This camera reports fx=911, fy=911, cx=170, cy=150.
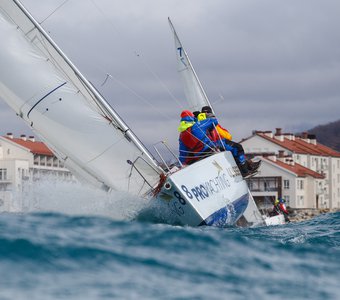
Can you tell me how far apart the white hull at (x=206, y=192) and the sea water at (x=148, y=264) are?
3.35 metres

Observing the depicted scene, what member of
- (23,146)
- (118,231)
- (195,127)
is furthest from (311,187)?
(118,231)

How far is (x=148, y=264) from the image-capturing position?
770cm

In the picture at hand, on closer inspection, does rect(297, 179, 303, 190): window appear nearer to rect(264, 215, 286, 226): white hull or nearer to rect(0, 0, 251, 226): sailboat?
rect(264, 215, 286, 226): white hull

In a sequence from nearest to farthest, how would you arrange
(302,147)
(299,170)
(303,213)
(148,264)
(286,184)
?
(148,264)
(303,213)
(286,184)
(299,170)
(302,147)

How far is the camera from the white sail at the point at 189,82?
2347 centimetres

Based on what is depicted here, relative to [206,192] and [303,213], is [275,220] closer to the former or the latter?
[206,192]

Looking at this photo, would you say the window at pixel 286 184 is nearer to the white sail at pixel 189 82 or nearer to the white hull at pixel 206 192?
the white sail at pixel 189 82

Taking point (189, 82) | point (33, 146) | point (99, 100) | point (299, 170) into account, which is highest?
point (33, 146)

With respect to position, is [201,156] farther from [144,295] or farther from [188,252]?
[144,295]

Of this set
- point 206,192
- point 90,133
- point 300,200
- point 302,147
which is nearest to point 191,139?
point 206,192

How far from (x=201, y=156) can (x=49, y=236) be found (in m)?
6.57

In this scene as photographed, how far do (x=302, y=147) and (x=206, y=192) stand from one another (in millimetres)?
75332

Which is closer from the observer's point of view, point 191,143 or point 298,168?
point 191,143

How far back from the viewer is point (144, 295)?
6758 mm
